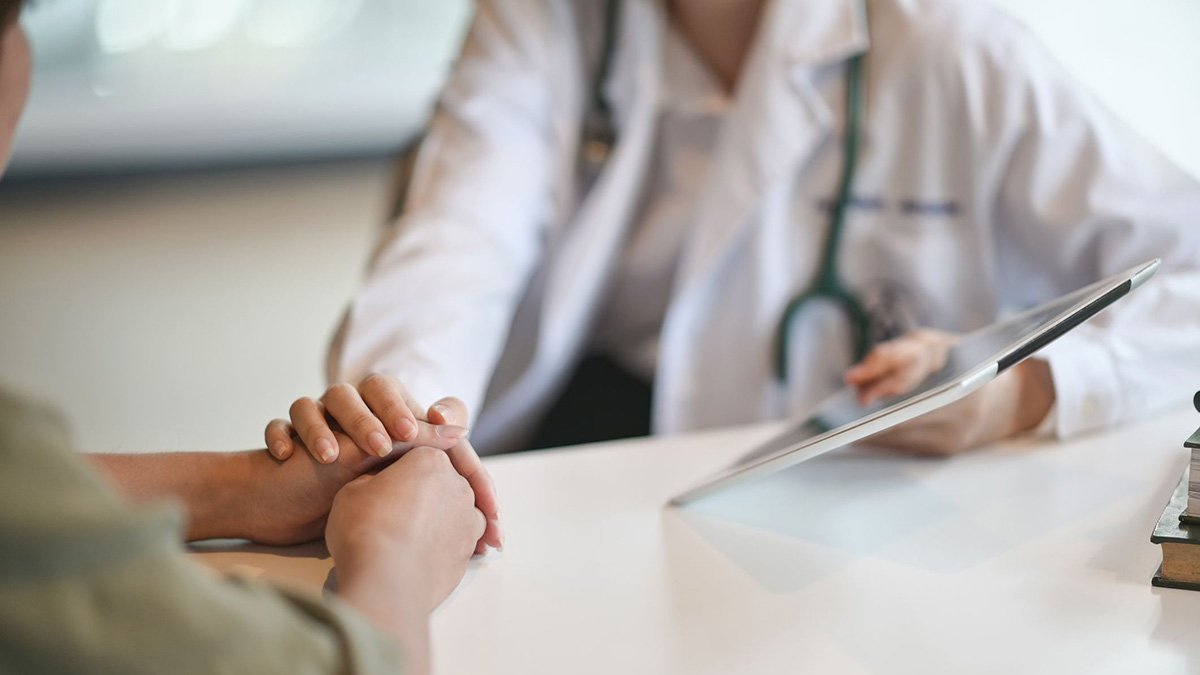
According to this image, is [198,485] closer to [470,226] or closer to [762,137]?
[470,226]

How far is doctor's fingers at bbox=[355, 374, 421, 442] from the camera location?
65 centimetres

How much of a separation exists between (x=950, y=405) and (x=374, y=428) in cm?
44

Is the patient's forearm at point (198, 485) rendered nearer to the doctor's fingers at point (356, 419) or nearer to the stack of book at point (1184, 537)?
the doctor's fingers at point (356, 419)

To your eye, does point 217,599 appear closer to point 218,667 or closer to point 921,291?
point 218,667

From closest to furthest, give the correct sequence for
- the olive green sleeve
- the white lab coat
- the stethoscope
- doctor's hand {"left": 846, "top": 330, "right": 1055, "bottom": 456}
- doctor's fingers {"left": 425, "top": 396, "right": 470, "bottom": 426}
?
1. the olive green sleeve
2. doctor's fingers {"left": 425, "top": 396, "right": 470, "bottom": 426}
3. doctor's hand {"left": 846, "top": 330, "right": 1055, "bottom": 456}
4. the white lab coat
5. the stethoscope

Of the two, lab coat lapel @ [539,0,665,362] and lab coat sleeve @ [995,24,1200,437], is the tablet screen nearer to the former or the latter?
lab coat sleeve @ [995,24,1200,437]

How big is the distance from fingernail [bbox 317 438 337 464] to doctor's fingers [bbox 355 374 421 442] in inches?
0.9

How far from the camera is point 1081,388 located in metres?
0.84

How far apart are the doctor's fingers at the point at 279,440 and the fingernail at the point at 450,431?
0.31ft


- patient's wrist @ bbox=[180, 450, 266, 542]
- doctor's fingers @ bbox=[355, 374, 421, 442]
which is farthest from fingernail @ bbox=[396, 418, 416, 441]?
patient's wrist @ bbox=[180, 450, 266, 542]

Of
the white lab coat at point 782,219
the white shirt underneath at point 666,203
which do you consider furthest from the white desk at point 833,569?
the white shirt underneath at point 666,203

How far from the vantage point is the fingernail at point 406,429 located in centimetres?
64

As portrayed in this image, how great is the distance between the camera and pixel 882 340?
1.14 metres

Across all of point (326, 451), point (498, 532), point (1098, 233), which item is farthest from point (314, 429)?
point (1098, 233)
